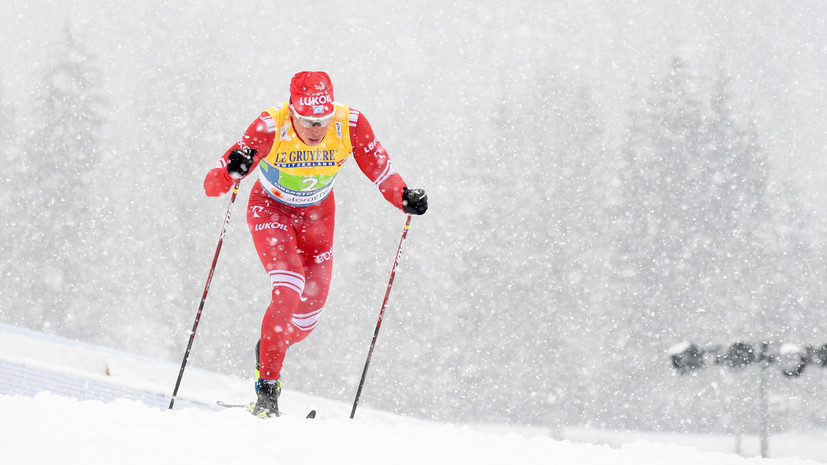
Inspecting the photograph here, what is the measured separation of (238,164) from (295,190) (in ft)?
→ 2.29

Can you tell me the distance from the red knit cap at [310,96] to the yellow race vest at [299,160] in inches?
9.8

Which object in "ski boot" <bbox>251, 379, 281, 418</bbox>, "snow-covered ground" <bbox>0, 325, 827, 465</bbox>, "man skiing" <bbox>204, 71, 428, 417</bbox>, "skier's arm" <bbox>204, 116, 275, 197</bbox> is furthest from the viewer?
"skier's arm" <bbox>204, 116, 275, 197</bbox>

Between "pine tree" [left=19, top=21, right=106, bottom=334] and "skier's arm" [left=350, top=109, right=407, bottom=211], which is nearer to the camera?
"skier's arm" [left=350, top=109, right=407, bottom=211]

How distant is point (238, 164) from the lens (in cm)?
494

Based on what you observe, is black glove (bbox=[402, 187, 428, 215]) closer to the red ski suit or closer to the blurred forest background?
the red ski suit

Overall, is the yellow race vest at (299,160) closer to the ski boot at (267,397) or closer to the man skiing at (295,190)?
the man skiing at (295,190)

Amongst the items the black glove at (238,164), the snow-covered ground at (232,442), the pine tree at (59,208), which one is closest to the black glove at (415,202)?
the black glove at (238,164)

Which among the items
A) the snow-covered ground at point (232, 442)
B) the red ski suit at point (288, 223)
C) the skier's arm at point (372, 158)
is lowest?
the snow-covered ground at point (232, 442)

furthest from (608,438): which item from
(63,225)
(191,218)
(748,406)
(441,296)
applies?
(63,225)

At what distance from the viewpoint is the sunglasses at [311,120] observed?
520 centimetres

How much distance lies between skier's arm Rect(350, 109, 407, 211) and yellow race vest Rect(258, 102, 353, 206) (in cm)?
8

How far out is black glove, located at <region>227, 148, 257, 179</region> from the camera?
16.2ft

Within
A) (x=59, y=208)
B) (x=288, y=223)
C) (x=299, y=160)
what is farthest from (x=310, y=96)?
(x=59, y=208)

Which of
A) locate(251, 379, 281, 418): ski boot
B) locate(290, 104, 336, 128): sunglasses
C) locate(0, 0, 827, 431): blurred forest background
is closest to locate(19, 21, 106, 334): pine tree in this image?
locate(0, 0, 827, 431): blurred forest background
